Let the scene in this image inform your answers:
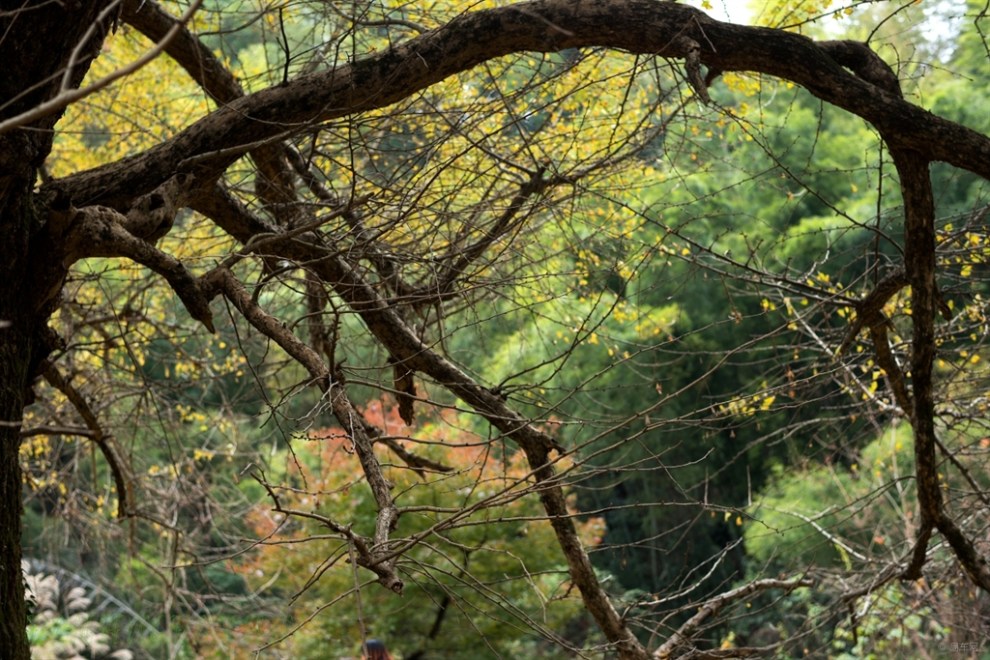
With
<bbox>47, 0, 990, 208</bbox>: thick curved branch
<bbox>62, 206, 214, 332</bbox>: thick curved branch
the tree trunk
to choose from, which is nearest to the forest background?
<bbox>62, 206, 214, 332</bbox>: thick curved branch

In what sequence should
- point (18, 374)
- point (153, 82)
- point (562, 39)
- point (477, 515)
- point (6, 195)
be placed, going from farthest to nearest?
point (477, 515), point (153, 82), point (562, 39), point (18, 374), point (6, 195)

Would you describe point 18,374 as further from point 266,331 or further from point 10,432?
point 266,331

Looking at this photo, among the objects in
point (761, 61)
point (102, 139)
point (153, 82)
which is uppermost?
point (102, 139)

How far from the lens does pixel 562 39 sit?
2967 millimetres

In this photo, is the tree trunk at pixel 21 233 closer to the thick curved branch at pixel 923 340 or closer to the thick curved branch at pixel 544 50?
the thick curved branch at pixel 544 50

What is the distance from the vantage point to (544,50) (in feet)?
9.92

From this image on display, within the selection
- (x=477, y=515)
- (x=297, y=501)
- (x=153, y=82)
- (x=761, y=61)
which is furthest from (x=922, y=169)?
(x=297, y=501)

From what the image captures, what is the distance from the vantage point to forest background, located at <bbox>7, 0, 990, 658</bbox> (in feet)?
10.3

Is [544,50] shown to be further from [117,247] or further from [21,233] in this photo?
[21,233]

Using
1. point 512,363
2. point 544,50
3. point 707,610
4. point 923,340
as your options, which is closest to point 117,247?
point 544,50

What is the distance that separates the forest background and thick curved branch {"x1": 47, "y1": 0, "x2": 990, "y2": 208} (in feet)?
0.45

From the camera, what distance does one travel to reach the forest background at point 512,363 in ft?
10.3

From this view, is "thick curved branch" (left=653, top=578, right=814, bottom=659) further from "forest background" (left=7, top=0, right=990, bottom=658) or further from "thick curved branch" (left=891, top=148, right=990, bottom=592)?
"thick curved branch" (left=891, top=148, right=990, bottom=592)

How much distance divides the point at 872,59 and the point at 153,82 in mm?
5328
